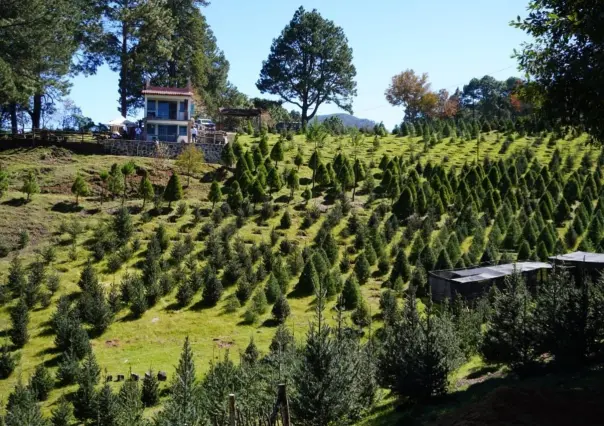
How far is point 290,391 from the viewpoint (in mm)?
14523

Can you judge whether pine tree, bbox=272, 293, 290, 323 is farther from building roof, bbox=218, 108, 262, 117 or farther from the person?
building roof, bbox=218, 108, 262, 117

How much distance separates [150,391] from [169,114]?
32929 mm

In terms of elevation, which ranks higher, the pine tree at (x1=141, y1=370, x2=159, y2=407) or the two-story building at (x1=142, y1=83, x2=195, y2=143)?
the two-story building at (x1=142, y1=83, x2=195, y2=143)

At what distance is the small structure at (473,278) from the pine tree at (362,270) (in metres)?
4.03

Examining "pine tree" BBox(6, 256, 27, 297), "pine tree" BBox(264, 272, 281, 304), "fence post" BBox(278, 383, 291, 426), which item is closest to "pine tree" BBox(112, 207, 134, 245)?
"pine tree" BBox(6, 256, 27, 297)

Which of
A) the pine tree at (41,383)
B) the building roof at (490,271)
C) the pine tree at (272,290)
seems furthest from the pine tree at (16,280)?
the building roof at (490,271)

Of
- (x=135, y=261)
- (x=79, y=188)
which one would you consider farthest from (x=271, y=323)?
(x=79, y=188)

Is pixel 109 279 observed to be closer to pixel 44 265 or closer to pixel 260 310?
pixel 44 265

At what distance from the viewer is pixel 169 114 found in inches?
1961

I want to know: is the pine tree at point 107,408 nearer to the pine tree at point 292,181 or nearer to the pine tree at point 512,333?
the pine tree at point 512,333

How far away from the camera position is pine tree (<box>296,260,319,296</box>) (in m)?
30.4

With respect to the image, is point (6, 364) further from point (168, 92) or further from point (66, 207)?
point (168, 92)

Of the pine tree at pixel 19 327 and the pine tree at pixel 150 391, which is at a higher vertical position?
the pine tree at pixel 19 327

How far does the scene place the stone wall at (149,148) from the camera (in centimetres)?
4662
